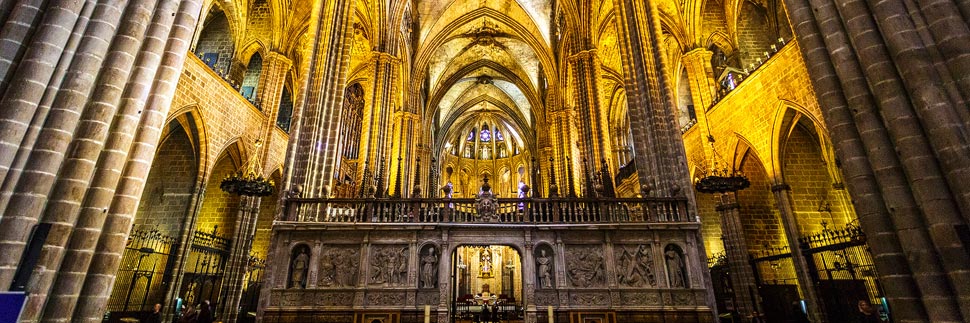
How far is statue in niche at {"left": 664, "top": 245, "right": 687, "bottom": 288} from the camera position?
7238 mm

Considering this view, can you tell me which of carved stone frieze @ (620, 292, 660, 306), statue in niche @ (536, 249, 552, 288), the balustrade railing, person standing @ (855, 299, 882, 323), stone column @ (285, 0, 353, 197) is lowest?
person standing @ (855, 299, 882, 323)

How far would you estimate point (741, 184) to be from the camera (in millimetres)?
10805

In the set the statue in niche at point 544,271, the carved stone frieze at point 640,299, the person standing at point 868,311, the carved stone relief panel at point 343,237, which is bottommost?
the person standing at point 868,311

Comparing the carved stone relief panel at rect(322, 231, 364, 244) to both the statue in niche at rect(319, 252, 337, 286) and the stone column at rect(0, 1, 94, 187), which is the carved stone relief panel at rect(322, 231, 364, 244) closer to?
the statue in niche at rect(319, 252, 337, 286)

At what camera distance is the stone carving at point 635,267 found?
23.8 ft

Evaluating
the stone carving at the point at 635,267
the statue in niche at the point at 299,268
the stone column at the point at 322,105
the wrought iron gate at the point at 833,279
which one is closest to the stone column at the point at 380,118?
→ the stone column at the point at 322,105

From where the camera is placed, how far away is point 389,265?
732cm

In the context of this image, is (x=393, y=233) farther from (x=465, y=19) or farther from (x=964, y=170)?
(x=465, y=19)

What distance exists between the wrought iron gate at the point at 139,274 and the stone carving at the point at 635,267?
11455 millimetres

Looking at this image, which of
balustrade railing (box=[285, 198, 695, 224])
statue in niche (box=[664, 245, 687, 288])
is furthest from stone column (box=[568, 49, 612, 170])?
statue in niche (box=[664, 245, 687, 288])

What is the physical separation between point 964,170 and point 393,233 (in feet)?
23.8

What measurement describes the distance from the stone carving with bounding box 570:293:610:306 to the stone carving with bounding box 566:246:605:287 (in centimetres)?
18

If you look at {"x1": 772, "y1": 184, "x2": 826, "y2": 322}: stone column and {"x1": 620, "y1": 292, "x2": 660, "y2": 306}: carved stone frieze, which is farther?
{"x1": 772, "y1": 184, "x2": 826, "y2": 322}: stone column

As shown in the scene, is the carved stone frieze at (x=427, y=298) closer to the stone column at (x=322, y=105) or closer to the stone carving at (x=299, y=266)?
the stone carving at (x=299, y=266)
